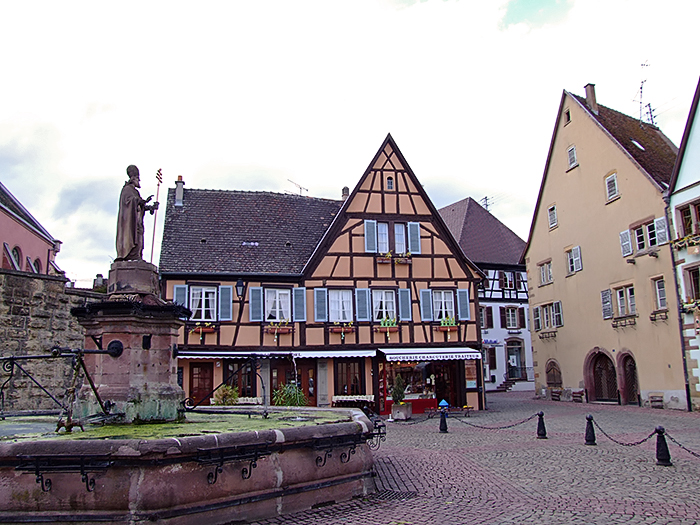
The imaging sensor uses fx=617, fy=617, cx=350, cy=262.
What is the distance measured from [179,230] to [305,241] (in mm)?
5147

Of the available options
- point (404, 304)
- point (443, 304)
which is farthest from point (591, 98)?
point (404, 304)

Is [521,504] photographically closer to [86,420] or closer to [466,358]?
[86,420]

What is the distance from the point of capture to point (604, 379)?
89.7 feet

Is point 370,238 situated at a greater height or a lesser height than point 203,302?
greater

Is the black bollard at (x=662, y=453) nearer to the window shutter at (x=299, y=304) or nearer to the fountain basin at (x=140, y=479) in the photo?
the fountain basin at (x=140, y=479)

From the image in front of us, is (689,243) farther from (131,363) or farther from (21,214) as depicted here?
(21,214)

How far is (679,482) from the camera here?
8836 mm

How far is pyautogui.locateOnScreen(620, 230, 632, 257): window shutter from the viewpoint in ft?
81.1

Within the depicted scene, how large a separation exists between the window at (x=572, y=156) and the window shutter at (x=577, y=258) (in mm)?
3840

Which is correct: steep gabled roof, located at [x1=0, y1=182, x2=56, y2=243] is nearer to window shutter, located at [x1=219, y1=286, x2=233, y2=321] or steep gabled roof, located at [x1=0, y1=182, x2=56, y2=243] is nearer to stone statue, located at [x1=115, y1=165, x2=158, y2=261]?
window shutter, located at [x1=219, y1=286, x2=233, y2=321]

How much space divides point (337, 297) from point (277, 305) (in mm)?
2401

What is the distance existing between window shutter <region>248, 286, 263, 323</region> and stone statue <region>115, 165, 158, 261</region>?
44.0ft

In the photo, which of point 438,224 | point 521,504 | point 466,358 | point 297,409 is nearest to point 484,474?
point 521,504

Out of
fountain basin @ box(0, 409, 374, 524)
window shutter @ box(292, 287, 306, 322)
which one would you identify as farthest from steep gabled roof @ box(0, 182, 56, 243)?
fountain basin @ box(0, 409, 374, 524)
